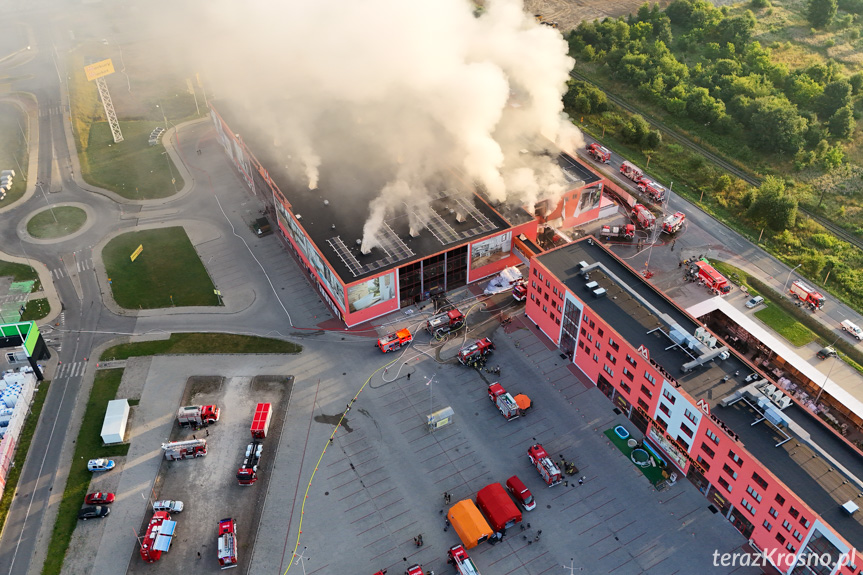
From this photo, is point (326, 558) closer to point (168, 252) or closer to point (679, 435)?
point (679, 435)

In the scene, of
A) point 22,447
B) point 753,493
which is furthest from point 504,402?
point 22,447

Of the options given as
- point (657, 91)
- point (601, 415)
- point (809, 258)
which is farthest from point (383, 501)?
point (657, 91)

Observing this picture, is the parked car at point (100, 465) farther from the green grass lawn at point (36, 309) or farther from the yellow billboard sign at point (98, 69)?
the yellow billboard sign at point (98, 69)

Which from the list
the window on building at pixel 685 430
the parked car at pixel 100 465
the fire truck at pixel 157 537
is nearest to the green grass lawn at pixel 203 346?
the parked car at pixel 100 465

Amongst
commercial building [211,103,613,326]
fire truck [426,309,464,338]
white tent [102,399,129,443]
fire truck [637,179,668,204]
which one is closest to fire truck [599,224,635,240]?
commercial building [211,103,613,326]

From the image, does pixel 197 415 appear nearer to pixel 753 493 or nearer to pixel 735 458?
pixel 735 458
